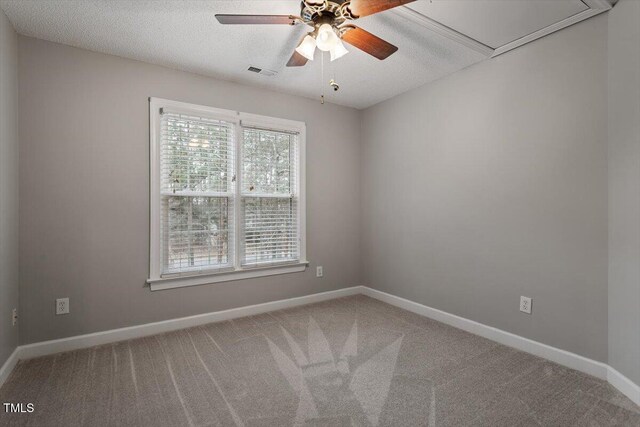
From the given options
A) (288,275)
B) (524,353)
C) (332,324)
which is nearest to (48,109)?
(288,275)

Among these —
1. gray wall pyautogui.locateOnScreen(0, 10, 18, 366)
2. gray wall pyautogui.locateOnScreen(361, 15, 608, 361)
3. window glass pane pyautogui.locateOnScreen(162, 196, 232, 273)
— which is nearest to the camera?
gray wall pyautogui.locateOnScreen(0, 10, 18, 366)

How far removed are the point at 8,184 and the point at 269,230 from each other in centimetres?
217

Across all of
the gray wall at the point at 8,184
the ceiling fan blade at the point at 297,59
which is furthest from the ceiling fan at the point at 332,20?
the gray wall at the point at 8,184

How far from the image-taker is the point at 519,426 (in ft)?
5.55

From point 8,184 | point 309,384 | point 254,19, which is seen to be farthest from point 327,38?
point 8,184

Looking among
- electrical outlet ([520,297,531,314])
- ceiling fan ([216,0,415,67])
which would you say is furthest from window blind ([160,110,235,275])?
electrical outlet ([520,297,531,314])

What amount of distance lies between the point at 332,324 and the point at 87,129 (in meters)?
2.82

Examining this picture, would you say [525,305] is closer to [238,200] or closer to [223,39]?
[238,200]

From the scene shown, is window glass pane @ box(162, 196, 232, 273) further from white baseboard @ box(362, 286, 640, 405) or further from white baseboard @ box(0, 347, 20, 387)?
white baseboard @ box(362, 286, 640, 405)

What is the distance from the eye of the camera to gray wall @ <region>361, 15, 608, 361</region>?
87.5 inches

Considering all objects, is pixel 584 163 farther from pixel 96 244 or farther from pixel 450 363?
pixel 96 244

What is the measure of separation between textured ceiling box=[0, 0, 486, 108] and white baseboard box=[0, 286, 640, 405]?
2.41 metres

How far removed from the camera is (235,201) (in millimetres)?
3352

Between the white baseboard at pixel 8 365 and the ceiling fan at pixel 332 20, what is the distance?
2650 millimetres
